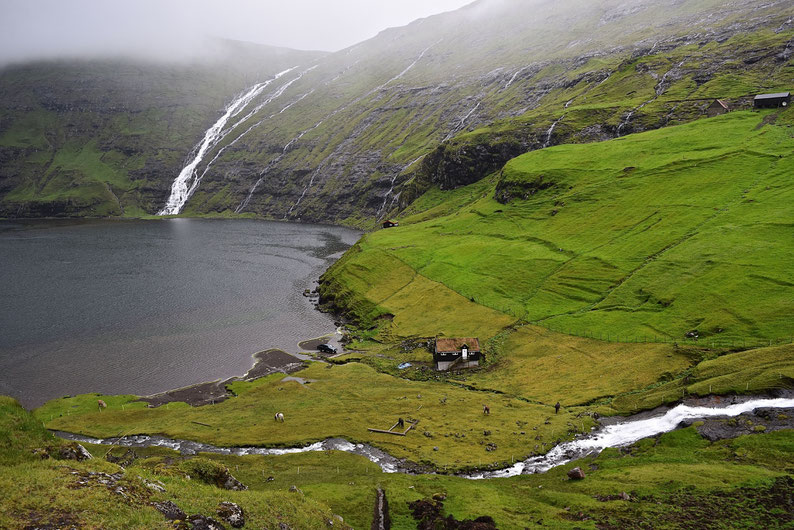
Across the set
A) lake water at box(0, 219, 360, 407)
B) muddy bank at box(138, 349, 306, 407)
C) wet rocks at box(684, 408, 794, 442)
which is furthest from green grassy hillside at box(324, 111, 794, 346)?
muddy bank at box(138, 349, 306, 407)

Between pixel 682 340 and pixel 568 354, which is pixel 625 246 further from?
pixel 568 354

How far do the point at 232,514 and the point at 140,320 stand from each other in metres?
100

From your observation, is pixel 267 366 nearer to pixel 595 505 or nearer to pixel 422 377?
pixel 422 377

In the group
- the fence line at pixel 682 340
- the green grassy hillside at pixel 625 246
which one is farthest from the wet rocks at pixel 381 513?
the green grassy hillside at pixel 625 246

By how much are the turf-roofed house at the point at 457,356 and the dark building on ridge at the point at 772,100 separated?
134m

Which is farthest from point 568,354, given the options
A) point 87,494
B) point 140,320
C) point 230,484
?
point 140,320

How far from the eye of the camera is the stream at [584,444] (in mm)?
47406

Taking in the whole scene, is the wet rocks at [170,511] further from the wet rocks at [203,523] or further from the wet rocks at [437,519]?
the wet rocks at [437,519]

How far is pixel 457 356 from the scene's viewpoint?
8156cm

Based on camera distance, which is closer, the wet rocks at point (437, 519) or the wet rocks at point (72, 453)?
the wet rocks at point (72, 453)

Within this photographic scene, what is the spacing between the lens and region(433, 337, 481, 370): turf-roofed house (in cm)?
8112

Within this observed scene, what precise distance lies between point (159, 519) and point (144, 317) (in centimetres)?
10449

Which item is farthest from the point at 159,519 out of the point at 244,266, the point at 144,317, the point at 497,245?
the point at 244,266

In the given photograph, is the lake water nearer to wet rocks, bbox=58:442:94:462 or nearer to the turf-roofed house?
the turf-roofed house
